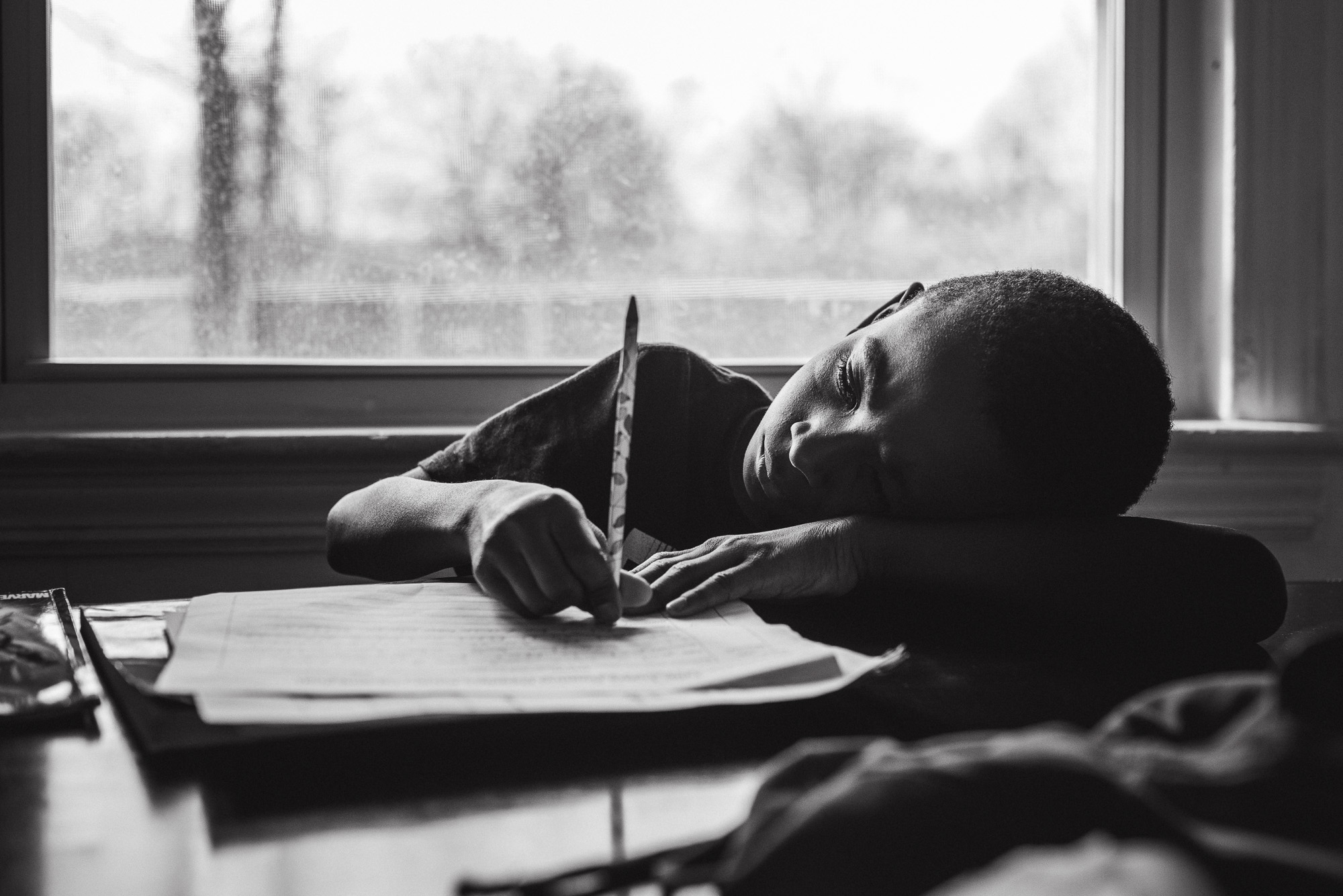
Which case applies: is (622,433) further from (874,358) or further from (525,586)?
(874,358)

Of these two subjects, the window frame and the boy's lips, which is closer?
the boy's lips

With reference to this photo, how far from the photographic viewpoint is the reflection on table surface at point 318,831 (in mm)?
279

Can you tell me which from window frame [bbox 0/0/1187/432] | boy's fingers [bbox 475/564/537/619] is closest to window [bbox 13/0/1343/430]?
window frame [bbox 0/0/1187/432]

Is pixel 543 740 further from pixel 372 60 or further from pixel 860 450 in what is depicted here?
pixel 372 60

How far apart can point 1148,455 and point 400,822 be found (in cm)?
70

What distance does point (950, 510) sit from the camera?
828mm

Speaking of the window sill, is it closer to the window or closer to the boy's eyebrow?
the window

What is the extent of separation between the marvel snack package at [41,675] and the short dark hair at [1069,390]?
1.95 feet

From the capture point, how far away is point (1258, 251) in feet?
4.61

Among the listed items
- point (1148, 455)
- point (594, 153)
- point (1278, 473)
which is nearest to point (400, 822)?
point (1148, 455)

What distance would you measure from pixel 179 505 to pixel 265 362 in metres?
0.20

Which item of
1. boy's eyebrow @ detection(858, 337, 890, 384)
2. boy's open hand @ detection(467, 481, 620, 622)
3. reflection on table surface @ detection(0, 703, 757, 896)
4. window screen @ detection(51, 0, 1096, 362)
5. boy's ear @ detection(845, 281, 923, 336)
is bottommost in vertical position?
reflection on table surface @ detection(0, 703, 757, 896)

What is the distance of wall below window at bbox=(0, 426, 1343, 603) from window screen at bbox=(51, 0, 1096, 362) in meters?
0.17

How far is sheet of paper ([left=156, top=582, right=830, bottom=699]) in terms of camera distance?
16.6 inches
